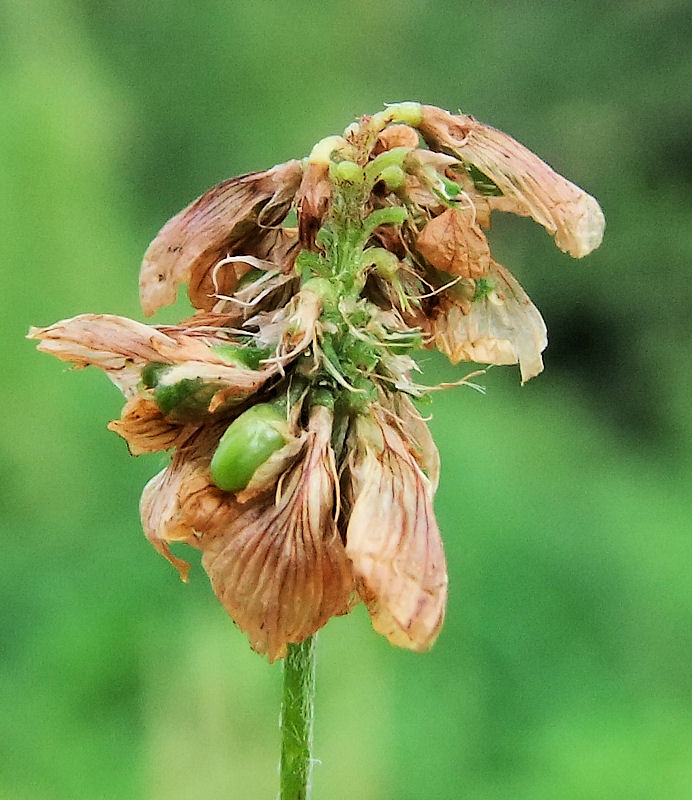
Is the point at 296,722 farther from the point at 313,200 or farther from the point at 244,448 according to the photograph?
the point at 313,200

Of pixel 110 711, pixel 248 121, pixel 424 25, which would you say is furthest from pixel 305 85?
pixel 110 711

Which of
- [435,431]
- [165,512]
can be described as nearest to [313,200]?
[165,512]

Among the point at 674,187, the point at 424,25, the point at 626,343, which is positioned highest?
the point at 424,25

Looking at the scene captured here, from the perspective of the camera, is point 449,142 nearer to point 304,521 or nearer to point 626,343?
point 304,521

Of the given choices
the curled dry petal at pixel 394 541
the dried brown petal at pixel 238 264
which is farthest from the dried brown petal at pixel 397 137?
the curled dry petal at pixel 394 541

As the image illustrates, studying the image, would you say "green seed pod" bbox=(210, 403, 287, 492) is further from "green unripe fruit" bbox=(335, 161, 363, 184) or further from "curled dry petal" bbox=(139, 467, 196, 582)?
"green unripe fruit" bbox=(335, 161, 363, 184)
